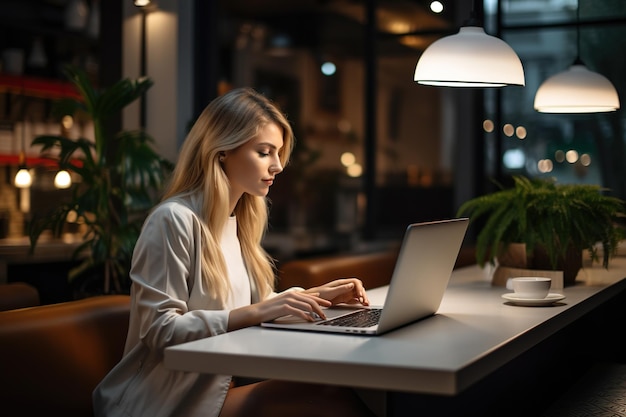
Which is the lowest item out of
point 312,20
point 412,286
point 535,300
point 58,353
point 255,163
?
point 58,353

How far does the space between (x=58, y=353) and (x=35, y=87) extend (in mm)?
5003

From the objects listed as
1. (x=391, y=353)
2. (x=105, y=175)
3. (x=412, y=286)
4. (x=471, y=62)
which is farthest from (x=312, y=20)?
(x=391, y=353)

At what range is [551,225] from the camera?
3451mm

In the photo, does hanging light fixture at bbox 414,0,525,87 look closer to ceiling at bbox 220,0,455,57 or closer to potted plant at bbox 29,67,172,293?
potted plant at bbox 29,67,172,293

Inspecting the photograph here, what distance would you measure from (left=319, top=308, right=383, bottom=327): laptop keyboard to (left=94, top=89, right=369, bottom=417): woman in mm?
62

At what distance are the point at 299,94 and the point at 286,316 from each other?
11168mm

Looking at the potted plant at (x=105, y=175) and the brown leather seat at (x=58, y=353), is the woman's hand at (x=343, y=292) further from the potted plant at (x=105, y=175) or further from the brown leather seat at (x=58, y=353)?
the potted plant at (x=105, y=175)

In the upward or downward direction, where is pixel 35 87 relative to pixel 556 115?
upward

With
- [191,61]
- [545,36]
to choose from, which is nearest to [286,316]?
[191,61]

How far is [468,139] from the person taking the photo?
6.52 meters

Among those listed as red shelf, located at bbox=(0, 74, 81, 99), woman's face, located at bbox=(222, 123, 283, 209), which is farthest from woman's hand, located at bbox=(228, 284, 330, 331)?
red shelf, located at bbox=(0, 74, 81, 99)

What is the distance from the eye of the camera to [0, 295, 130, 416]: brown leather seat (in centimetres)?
241

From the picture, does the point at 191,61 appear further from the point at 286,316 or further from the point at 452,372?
the point at 452,372

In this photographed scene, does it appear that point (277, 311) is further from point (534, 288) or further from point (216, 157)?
point (534, 288)
